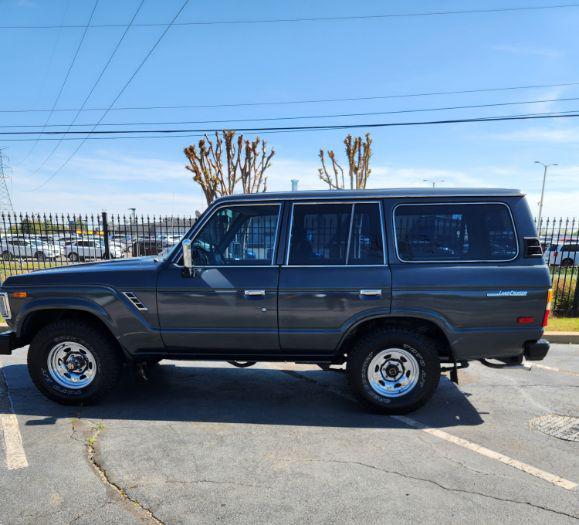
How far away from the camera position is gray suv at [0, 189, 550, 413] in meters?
3.74

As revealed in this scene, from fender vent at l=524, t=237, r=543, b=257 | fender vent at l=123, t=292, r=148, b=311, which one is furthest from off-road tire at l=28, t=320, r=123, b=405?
fender vent at l=524, t=237, r=543, b=257

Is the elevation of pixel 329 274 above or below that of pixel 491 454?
above

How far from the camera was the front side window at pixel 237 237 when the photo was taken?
3.98 metres

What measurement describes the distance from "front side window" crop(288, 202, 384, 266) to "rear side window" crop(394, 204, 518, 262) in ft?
0.77

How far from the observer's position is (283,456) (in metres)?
3.24

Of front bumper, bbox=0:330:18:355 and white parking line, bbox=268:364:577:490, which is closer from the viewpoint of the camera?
white parking line, bbox=268:364:577:490

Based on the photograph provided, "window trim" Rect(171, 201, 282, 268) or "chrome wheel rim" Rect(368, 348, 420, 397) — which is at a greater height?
"window trim" Rect(171, 201, 282, 268)

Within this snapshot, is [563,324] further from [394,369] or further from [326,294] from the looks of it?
[326,294]

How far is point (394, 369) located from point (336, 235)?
1388 millimetres

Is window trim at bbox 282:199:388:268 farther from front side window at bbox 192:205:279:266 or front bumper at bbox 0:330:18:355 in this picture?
front bumper at bbox 0:330:18:355

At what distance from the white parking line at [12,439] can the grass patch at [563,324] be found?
7652 millimetres

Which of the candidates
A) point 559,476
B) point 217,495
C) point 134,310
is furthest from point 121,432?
point 559,476

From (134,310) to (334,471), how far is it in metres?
2.30

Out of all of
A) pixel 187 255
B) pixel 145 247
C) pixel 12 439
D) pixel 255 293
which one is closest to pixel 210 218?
pixel 187 255
